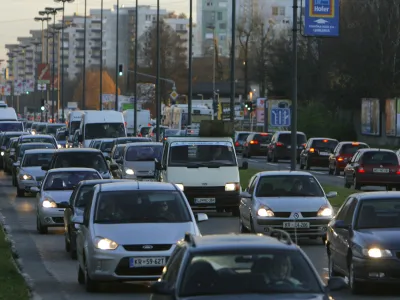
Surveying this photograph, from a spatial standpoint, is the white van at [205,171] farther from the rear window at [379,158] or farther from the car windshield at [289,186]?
the rear window at [379,158]

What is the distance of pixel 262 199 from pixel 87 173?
603 cm

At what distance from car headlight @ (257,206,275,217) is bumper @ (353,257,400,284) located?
798 cm

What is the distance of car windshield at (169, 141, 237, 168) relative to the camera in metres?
32.0

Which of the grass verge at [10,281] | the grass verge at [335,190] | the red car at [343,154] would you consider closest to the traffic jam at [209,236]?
the grass verge at [10,281]

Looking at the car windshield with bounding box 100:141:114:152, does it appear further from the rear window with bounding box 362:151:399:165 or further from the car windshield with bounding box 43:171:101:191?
the car windshield with bounding box 43:171:101:191

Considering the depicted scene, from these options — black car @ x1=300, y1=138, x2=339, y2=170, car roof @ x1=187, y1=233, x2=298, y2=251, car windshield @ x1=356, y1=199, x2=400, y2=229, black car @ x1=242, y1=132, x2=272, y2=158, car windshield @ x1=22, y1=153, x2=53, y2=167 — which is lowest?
black car @ x1=242, y1=132, x2=272, y2=158

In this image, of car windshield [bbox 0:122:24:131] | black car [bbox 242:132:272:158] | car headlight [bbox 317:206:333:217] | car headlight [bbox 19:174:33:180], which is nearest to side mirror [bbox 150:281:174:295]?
car headlight [bbox 317:206:333:217]

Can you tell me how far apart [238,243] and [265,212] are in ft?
45.3

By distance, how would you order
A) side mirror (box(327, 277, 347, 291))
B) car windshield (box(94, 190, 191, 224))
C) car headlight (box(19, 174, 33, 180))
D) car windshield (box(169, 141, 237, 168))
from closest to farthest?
Answer: side mirror (box(327, 277, 347, 291))
car windshield (box(94, 190, 191, 224))
car windshield (box(169, 141, 237, 168))
car headlight (box(19, 174, 33, 180))

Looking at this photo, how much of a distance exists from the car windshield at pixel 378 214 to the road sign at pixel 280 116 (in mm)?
23243

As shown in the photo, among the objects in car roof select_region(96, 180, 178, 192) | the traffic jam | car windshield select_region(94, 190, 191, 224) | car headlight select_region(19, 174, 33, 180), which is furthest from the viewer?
car headlight select_region(19, 174, 33, 180)

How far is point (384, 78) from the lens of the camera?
86.2 meters

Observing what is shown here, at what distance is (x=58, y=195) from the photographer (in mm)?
27812

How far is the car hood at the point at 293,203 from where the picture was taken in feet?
78.5
